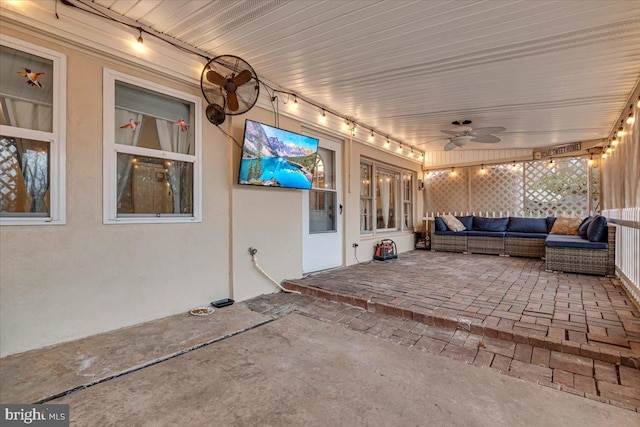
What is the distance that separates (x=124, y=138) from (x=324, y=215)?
293cm

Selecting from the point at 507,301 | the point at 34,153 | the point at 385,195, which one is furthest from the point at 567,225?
the point at 34,153

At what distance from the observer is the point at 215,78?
9.43ft

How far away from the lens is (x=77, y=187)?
92.3 inches

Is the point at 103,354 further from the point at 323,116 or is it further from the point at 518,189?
the point at 518,189

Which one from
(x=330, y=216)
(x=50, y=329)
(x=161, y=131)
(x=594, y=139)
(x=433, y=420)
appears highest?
(x=594, y=139)

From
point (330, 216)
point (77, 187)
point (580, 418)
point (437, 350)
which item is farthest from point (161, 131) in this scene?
point (580, 418)

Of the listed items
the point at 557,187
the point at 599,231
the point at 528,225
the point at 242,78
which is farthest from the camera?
the point at 557,187

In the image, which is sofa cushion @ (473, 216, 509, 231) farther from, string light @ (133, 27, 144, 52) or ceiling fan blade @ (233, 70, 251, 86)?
string light @ (133, 27, 144, 52)

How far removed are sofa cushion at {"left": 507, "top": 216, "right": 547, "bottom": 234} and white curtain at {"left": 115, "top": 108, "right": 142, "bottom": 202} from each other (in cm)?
723

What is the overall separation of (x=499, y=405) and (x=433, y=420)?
41 centimetres

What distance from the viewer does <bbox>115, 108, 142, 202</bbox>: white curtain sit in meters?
2.60

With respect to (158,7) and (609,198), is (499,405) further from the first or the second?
(609,198)
